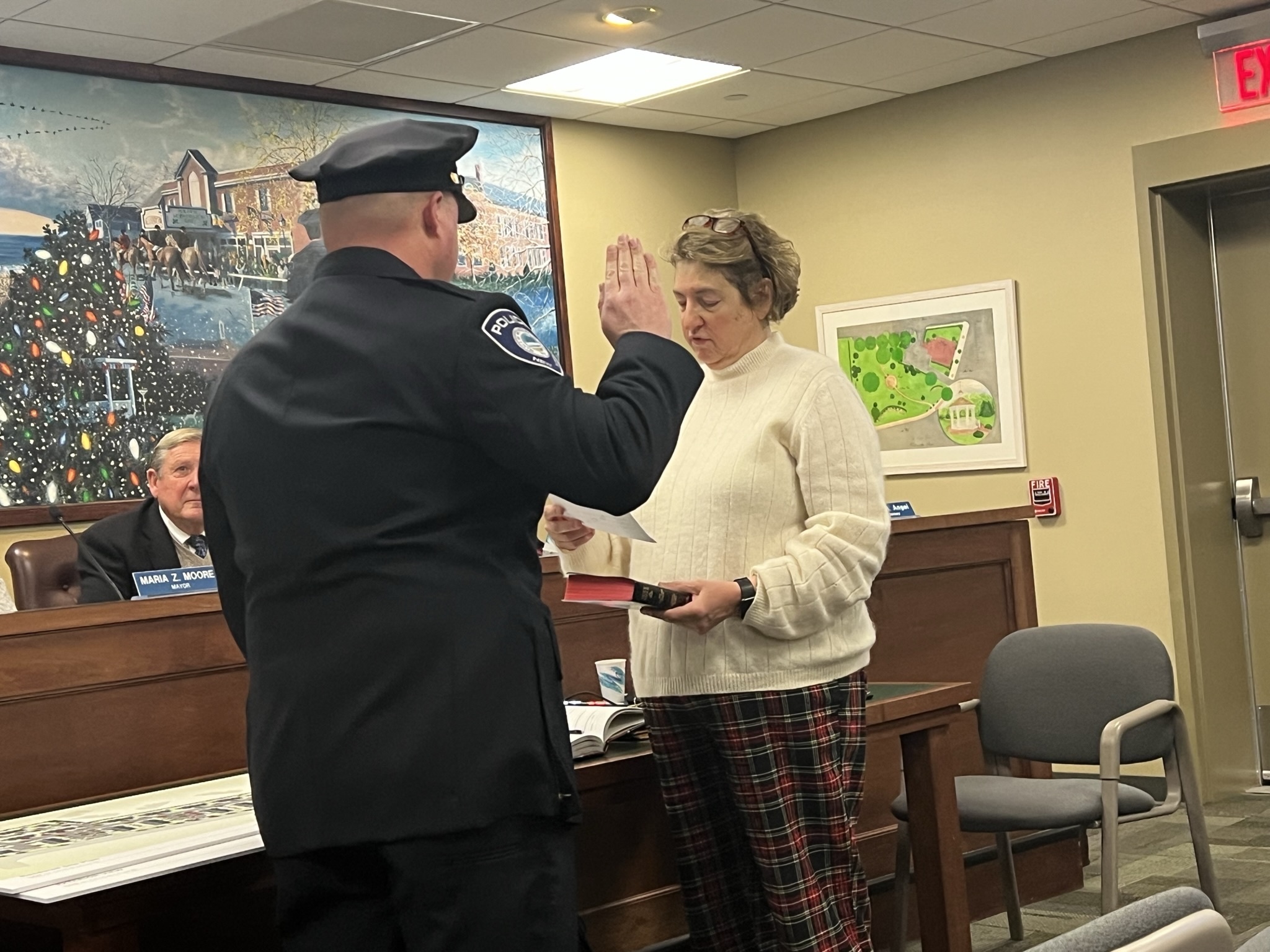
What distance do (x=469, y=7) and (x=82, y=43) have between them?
121 centimetres

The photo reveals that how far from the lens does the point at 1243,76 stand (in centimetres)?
519

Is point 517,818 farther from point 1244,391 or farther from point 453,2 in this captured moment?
point 1244,391

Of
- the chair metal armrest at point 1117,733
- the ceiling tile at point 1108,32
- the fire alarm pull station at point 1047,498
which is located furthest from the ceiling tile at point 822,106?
the chair metal armrest at point 1117,733

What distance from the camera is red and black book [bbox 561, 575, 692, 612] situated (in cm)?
204

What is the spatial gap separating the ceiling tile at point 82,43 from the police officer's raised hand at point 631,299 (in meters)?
3.40

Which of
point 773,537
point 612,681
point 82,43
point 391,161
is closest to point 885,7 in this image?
point 82,43

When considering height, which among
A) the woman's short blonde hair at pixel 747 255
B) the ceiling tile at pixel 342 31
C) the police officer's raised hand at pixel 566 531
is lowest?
the police officer's raised hand at pixel 566 531

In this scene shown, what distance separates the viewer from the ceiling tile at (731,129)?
21.5ft

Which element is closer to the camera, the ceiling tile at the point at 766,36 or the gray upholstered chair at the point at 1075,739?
the gray upholstered chair at the point at 1075,739

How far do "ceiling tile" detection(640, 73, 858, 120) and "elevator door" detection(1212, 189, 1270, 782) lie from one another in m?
1.59

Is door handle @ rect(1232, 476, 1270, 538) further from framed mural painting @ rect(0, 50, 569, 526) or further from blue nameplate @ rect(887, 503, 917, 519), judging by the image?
framed mural painting @ rect(0, 50, 569, 526)

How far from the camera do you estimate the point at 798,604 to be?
2.22 metres

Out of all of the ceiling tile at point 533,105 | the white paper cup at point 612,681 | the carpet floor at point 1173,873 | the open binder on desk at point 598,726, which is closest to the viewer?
the open binder on desk at point 598,726

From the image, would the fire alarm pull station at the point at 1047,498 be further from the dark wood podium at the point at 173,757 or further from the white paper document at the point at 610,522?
the white paper document at the point at 610,522
